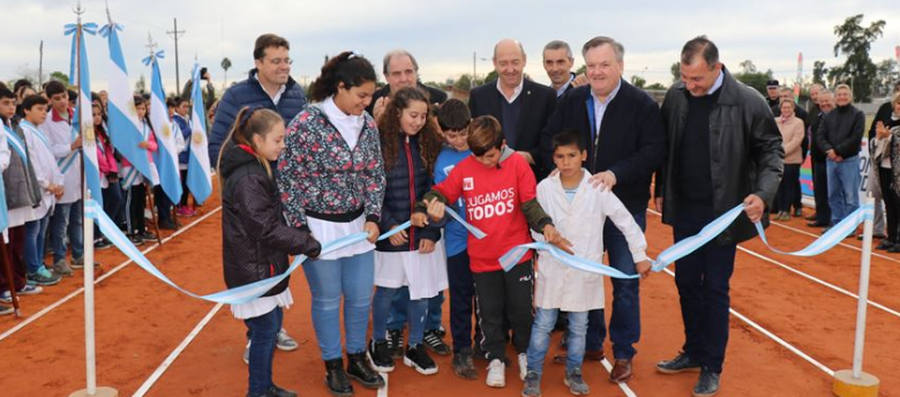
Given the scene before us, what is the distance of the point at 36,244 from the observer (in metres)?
7.04

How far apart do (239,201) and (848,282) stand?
6.82 meters

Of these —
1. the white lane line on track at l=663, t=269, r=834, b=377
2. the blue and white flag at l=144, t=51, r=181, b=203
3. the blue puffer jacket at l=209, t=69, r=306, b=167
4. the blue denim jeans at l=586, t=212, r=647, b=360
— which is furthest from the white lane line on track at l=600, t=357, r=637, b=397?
the blue and white flag at l=144, t=51, r=181, b=203

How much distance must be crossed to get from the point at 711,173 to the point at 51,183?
21.3ft

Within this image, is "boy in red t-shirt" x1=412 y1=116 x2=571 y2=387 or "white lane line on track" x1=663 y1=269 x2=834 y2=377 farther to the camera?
"white lane line on track" x1=663 y1=269 x2=834 y2=377

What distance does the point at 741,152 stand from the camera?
3938 millimetres

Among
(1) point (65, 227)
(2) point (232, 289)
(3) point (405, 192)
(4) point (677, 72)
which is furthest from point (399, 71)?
(4) point (677, 72)

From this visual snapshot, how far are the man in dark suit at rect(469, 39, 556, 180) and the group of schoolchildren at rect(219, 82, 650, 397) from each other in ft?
2.10

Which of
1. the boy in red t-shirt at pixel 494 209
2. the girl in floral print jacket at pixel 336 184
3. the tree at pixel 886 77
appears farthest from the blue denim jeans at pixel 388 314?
the tree at pixel 886 77

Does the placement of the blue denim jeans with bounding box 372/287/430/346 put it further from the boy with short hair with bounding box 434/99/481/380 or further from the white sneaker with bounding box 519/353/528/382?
the white sneaker with bounding box 519/353/528/382

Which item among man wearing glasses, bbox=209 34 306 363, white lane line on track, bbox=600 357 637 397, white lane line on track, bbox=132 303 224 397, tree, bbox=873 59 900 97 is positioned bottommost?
white lane line on track, bbox=132 303 224 397

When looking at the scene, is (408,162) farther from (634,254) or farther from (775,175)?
(775,175)

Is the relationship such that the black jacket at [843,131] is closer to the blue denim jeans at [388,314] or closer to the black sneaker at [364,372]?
the blue denim jeans at [388,314]

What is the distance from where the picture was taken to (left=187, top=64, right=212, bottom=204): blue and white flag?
946 centimetres

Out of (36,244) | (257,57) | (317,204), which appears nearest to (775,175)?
(317,204)
